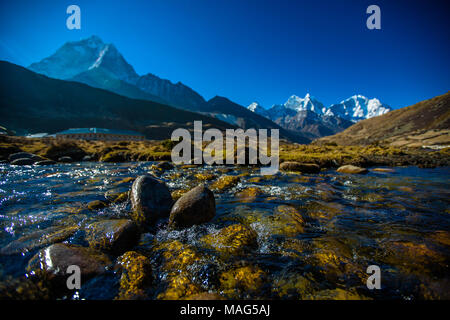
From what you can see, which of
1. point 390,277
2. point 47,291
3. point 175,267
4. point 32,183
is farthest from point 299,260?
point 32,183

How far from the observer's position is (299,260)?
4.45m

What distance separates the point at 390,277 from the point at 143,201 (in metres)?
7.26

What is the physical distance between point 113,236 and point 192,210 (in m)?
2.39

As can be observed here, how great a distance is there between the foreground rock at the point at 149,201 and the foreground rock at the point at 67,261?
2.10 metres

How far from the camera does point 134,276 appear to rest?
3.79 m

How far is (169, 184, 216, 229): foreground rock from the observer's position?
6.17m

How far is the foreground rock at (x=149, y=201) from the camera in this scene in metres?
6.49

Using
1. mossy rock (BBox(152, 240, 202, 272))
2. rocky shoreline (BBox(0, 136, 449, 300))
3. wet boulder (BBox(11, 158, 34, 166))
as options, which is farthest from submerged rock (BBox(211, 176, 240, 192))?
wet boulder (BBox(11, 158, 34, 166))

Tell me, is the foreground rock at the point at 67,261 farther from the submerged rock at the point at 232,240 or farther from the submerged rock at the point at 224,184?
the submerged rock at the point at 224,184

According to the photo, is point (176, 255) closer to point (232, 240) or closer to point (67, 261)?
point (232, 240)
